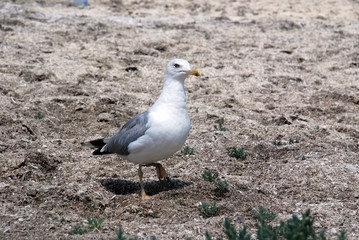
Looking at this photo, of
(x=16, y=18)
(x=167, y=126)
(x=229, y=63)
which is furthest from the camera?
(x=16, y=18)

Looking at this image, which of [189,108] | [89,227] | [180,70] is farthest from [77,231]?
[189,108]

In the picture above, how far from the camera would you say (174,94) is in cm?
453

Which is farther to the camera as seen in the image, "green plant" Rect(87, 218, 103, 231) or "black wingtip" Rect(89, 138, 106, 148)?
"black wingtip" Rect(89, 138, 106, 148)

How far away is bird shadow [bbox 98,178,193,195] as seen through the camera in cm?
485

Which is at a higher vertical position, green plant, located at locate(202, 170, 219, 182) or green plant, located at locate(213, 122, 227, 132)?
green plant, located at locate(202, 170, 219, 182)

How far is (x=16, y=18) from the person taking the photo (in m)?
9.80

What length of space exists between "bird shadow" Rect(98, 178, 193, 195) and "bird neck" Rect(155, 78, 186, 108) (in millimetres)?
831

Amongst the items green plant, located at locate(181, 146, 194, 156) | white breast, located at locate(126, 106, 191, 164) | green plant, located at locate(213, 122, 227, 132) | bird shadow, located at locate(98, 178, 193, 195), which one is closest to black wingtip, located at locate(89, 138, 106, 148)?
bird shadow, located at locate(98, 178, 193, 195)

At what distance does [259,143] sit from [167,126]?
188 cm

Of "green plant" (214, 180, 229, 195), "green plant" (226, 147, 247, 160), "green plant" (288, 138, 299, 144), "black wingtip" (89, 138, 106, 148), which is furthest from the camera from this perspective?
"green plant" (288, 138, 299, 144)

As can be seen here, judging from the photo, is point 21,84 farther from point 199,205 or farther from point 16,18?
point 199,205

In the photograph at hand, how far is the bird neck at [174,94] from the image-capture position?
14.8ft

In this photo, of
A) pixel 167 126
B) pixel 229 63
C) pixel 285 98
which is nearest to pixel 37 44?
pixel 229 63

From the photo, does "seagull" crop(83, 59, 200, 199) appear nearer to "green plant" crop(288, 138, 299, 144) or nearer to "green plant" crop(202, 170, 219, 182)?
"green plant" crop(202, 170, 219, 182)
